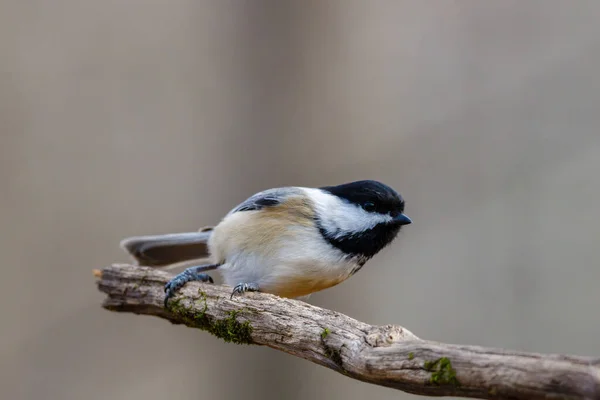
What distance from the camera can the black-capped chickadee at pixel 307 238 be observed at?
6.19 ft

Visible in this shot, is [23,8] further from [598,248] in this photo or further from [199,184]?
[598,248]

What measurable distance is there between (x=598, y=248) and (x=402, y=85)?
1546mm

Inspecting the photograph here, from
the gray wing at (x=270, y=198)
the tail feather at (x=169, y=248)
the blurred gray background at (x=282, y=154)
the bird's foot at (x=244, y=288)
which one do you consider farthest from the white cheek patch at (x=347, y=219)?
the blurred gray background at (x=282, y=154)

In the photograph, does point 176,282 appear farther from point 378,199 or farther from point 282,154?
point 282,154

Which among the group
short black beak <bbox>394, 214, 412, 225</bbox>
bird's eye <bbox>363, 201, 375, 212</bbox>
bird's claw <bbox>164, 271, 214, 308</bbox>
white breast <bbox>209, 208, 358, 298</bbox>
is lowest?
bird's claw <bbox>164, 271, 214, 308</bbox>

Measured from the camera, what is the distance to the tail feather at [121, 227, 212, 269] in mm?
2451

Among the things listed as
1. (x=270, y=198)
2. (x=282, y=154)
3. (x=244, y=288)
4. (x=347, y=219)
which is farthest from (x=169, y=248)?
(x=282, y=154)

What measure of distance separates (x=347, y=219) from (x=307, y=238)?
0.15m

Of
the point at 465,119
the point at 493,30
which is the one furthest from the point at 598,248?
the point at 493,30

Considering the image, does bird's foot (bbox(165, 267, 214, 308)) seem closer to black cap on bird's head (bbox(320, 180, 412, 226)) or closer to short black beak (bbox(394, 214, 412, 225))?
black cap on bird's head (bbox(320, 180, 412, 226))

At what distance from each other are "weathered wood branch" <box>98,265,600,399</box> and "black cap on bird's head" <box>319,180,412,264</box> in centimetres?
36

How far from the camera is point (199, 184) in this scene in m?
3.75

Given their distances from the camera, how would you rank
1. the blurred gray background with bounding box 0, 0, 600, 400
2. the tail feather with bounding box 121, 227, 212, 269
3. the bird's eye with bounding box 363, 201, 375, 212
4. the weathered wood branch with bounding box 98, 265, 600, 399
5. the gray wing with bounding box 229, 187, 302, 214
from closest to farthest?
the weathered wood branch with bounding box 98, 265, 600, 399, the bird's eye with bounding box 363, 201, 375, 212, the gray wing with bounding box 229, 187, 302, 214, the tail feather with bounding box 121, 227, 212, 269, the blurred gray background with bounding box 0, 0, 600, 400

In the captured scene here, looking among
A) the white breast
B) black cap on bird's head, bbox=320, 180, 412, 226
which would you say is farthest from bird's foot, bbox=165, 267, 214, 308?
black cap on bird's head, bbox=320, 180, 412, 226
